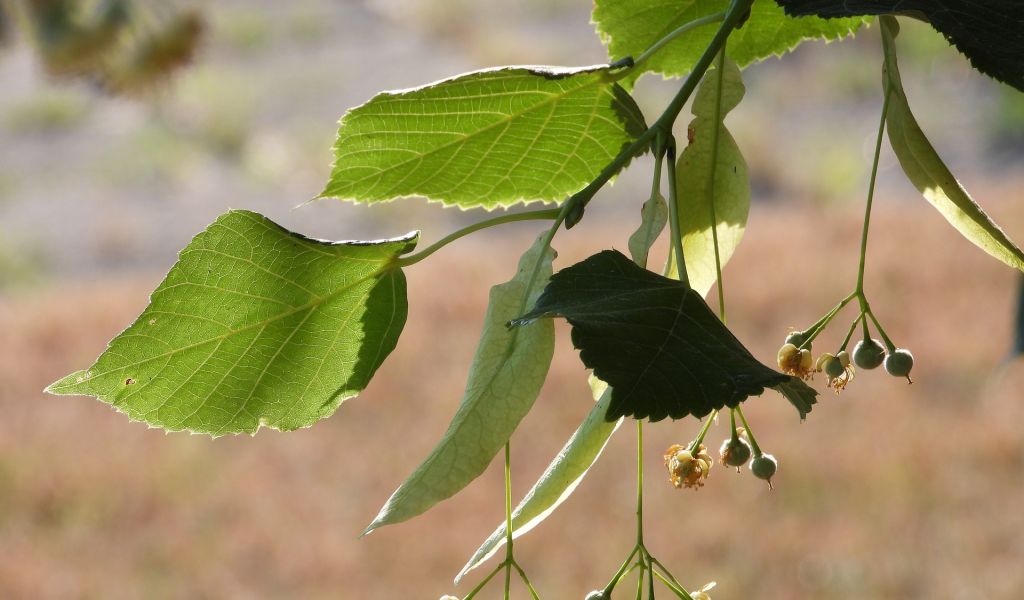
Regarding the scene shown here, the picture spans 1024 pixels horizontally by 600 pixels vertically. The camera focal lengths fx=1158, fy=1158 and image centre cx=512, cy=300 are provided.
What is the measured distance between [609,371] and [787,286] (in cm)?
428

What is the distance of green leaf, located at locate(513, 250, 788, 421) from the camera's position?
37 centimetres

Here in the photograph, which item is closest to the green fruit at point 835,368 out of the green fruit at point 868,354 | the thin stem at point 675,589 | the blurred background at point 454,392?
the green fruit at point 868,354

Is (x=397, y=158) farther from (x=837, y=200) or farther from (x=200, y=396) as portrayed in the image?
(x=837, y=200)

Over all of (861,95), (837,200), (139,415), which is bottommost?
(139,415)

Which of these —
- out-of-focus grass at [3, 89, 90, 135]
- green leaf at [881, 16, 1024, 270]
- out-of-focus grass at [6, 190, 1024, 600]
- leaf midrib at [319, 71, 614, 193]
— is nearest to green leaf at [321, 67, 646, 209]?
leaf midrib at [319, 71, 614, 193]

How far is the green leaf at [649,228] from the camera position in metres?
0.42

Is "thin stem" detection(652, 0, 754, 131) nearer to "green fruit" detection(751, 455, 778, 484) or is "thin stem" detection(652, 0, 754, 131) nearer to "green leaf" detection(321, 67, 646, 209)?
"green leaf" detection(321, 67, 646, 209)

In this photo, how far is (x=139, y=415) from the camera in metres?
0.46

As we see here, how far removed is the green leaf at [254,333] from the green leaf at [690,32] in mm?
168

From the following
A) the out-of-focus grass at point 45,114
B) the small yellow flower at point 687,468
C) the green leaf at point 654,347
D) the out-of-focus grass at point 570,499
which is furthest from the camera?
the out-of-focus grass at point 45,114

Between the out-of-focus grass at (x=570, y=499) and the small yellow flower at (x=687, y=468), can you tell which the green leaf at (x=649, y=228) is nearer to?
Result: the small yellow flower at (x=687, y=468)

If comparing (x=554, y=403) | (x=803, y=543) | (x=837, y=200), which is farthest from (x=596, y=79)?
(x=837, y=200)

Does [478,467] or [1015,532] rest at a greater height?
[1015,532]

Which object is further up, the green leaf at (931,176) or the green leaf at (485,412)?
the green leaf at (931,176)
